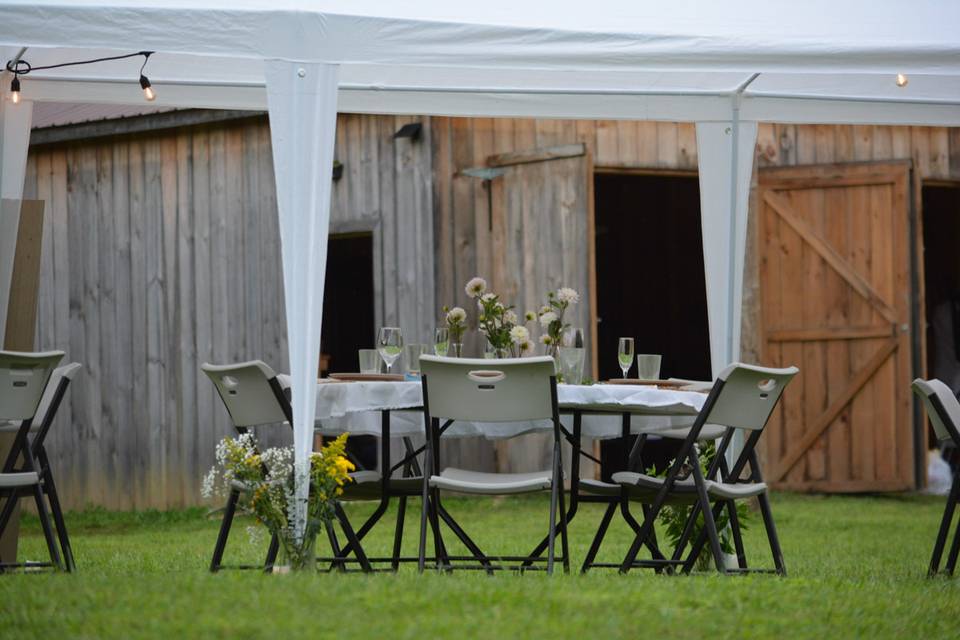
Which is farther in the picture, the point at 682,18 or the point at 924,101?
the point at 924,101

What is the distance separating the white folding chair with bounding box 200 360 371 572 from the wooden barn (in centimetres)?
432

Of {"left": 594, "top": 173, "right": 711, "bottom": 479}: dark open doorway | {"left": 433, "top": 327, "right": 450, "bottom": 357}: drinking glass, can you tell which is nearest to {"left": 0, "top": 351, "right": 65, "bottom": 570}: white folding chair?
{"left": 433, "top": 327, "right": 450, "bottom": 357}: drinking glass

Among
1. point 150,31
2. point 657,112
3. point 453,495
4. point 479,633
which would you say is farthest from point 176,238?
point 479,633

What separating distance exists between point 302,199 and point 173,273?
5.83 metres

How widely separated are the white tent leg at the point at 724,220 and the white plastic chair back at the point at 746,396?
1368mm

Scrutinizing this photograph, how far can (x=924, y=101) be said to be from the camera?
23.4ft

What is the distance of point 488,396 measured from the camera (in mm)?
4965

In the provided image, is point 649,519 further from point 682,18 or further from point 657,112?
point 657,112

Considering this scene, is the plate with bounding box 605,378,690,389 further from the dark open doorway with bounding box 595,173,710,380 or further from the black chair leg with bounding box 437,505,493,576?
the dark open doorway with bounding box 595,173,710,380

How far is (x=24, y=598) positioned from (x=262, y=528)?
1.28m

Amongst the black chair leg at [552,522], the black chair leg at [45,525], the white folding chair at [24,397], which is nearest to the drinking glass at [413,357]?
the black chair leg at [552,522]

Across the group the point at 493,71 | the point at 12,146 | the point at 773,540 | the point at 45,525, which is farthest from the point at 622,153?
the point at 45,525

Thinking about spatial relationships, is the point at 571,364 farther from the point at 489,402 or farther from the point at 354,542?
the point at 354,542

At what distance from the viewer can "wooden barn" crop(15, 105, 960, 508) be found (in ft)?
32.2
